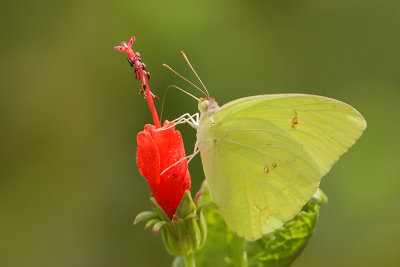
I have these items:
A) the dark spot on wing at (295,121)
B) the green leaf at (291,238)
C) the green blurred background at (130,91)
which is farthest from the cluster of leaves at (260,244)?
the green blurred background at (130,91)

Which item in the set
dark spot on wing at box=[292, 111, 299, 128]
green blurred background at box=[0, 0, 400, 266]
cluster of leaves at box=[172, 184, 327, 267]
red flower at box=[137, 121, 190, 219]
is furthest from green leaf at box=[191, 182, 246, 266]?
green blurred background at box=[0, 0, 400, 266]

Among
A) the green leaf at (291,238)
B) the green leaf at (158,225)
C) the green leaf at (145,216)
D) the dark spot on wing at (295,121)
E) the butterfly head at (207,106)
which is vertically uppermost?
the butterfly head at (207,106)

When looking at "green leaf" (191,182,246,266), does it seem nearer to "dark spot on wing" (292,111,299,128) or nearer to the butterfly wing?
the butterfly wing

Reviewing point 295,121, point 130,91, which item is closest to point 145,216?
point 295,121

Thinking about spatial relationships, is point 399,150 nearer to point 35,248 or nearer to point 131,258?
point 131,258

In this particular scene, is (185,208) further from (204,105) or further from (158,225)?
(204,105)

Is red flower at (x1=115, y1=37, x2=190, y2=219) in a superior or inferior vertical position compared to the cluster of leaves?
superior

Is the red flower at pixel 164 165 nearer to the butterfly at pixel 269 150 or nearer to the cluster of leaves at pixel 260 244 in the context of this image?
the butterfly at pixel 269 150
